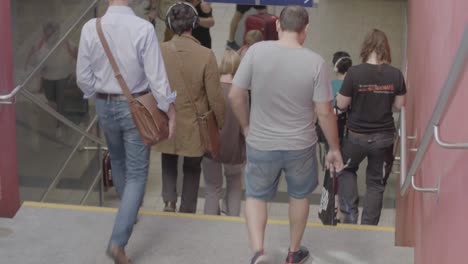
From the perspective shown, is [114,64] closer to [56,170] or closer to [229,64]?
[229,64]

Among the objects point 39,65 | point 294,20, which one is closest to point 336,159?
point 294,20

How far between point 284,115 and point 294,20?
1.47ft

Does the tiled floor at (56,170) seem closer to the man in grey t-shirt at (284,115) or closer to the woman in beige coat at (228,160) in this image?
the woman in beige coat at (228,160)

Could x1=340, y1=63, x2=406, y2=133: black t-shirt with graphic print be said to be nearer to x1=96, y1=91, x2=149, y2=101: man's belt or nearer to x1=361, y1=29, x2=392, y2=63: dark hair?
x1=361, y1=29, x2=392, y2=63: dark hair

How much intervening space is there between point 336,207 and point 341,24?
8.56 m

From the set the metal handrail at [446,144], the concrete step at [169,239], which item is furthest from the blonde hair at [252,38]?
the metal handrail at [446,144]

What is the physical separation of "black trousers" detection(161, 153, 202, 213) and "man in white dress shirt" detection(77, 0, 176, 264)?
137cm

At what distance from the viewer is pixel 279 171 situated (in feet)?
15.3

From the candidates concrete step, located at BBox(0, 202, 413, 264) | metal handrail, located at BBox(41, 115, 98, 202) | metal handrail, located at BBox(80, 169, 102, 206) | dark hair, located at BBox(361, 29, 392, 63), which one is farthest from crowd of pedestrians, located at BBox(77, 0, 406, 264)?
metal handrail, located at BBox(80, 169, 102, 206)

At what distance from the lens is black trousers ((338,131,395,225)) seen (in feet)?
20.4

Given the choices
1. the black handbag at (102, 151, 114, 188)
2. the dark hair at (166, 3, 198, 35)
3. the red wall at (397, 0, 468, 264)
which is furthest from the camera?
the black handbag at (102, 151, 114, 188)

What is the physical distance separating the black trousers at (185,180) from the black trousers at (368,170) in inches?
39.9

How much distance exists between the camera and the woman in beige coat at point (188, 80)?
5707 mm

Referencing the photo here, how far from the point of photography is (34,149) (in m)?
7.42
